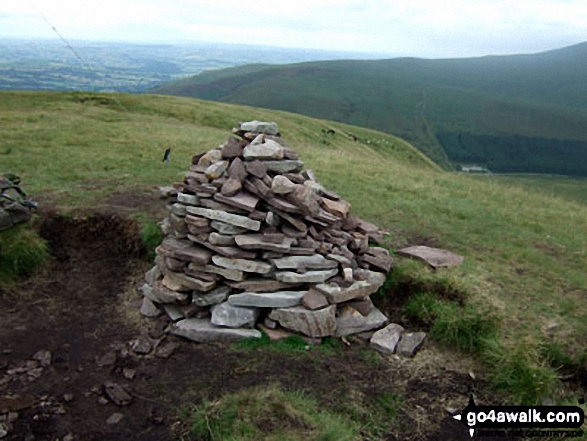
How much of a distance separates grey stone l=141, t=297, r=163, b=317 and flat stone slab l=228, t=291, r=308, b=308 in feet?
5.97

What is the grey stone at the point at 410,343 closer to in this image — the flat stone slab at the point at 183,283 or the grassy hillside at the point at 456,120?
the flat stone slab at the point at 183,283

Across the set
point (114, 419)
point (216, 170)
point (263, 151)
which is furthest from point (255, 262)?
point (114, 419)

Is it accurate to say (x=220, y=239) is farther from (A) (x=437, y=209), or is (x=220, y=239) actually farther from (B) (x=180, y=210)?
(A) (x=437, y=209)

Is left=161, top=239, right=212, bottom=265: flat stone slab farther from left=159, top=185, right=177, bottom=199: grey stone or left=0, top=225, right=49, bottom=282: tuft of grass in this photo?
left=159, top=185, right=177, bottom=199: grey stone

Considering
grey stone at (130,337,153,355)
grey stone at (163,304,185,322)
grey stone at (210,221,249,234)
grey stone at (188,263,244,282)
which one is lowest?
grey stone at (130,337,153,355)

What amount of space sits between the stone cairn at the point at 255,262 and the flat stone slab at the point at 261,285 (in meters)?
0.02

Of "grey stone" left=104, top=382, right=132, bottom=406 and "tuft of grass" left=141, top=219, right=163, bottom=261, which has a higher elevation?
"tuft of grass" left=141, top=219, right=163, bottom=261

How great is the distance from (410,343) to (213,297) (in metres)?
4.07

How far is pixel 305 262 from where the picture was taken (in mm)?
9984

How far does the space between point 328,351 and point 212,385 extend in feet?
7.70

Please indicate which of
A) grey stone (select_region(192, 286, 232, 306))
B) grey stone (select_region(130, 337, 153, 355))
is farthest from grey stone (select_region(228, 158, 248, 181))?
grey stone (select_region(130, 337, 153, 355))

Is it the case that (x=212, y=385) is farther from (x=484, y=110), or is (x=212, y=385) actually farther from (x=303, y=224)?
(x=484, y=110)

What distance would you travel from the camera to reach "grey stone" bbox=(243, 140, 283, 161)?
10.6 m

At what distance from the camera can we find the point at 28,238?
12109 millimetres
